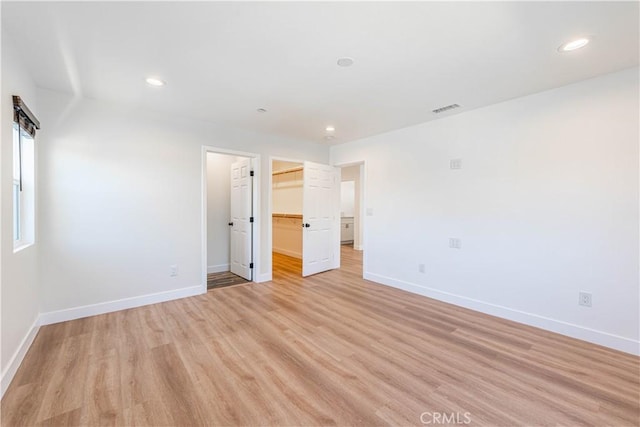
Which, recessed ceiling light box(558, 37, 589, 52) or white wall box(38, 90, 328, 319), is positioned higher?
recessed ceiling light box(558, 37, 589, 52)

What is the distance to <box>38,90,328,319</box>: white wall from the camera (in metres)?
3.01

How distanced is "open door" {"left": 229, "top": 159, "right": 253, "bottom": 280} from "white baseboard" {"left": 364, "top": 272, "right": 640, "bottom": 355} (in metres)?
2.59

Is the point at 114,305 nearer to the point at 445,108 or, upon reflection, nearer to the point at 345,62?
the point at 345,62

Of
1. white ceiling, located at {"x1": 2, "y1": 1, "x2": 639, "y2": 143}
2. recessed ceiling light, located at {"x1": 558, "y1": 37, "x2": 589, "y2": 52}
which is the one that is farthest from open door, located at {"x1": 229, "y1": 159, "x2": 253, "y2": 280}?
recessed ceiling light, located at {"x1": 558, "y1": 37, "x2": 589, "y2": 52}

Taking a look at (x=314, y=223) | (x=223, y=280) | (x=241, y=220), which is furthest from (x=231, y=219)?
(x=314, y=223)

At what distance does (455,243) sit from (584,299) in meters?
1.33

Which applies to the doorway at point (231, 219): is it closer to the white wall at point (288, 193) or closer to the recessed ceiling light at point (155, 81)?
the recessed ceiling light at point (155, 81)

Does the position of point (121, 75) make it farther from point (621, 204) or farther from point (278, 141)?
point (621, 204)

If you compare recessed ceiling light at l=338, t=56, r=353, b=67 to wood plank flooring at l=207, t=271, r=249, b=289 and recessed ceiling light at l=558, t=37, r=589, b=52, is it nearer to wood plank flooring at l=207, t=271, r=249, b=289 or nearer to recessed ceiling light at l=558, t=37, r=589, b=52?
recessed ceiling light at l=558, t=37, r=589, b=52

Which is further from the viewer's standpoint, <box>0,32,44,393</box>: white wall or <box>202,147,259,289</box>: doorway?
<box>202,147,259,289</box>: doorway

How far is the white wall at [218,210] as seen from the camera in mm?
5245

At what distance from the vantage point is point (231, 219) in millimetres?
5348

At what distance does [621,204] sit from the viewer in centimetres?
252

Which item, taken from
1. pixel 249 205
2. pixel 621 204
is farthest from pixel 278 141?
pixel 621 204
